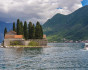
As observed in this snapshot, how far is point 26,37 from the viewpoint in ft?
481

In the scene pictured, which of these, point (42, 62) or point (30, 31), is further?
point (30, 31)

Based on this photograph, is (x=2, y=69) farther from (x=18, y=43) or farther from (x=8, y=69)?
(x=18, y=43)

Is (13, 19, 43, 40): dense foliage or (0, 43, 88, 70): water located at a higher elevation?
(13, 19, 43, 40): dense foliage

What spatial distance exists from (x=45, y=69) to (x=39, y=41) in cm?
10887

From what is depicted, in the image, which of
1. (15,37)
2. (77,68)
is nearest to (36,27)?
(15,37)

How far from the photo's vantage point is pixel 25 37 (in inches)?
5792

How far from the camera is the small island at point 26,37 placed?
466 feet

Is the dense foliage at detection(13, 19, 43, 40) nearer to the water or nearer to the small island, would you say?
the small island

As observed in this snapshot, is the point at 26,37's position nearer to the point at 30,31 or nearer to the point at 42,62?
the point at 30,31

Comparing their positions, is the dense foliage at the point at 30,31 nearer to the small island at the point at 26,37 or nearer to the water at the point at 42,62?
the small island at the point at 26,37

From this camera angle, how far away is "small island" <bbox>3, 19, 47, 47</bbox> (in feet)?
466

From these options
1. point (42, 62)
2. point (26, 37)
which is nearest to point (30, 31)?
point (26, 37)

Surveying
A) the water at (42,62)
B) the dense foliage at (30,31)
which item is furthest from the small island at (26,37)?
the water at (42,62)

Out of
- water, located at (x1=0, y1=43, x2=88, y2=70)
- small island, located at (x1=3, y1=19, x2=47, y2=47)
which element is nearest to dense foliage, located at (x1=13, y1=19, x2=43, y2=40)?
small island, located at (x1=3, y1=19, x2=47, y2=47)
